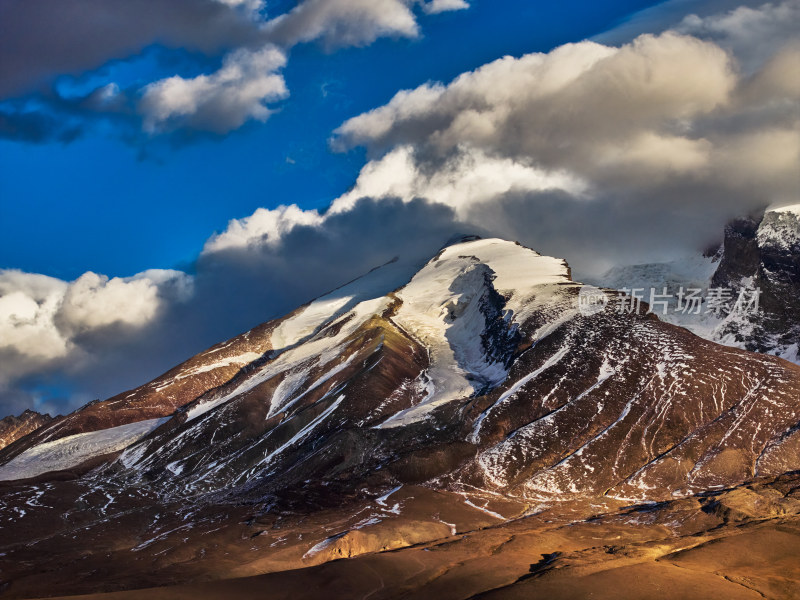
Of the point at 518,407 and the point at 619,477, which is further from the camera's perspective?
the point at 518,407

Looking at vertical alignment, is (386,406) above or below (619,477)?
above

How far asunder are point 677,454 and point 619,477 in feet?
34.9

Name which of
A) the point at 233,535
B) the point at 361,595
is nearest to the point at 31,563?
the point at 233,535

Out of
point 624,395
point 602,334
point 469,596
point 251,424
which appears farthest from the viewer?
point 251,424

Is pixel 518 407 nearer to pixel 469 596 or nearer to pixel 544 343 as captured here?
pixel 544 343

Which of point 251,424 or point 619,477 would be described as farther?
point 251,424

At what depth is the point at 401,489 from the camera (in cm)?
11912

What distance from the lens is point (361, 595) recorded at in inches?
2613

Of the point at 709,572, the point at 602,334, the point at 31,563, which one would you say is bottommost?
the point at 709,572

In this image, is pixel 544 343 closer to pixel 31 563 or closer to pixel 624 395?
pixel 624 395

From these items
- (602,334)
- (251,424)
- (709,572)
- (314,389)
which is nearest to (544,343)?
(602,334)

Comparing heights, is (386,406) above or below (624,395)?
above

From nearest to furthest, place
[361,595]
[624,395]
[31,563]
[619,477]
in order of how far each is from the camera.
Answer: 1. [361,595]
2. [31,563]
3. [619,477]
4. [624,395]

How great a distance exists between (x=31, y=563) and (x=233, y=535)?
2832cm
